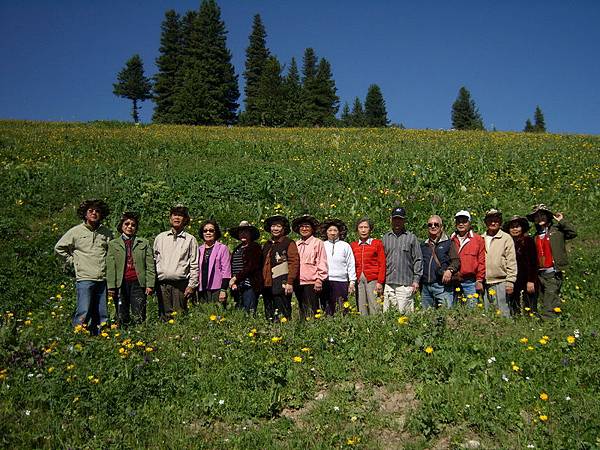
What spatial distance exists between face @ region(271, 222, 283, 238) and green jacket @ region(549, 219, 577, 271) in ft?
13.9

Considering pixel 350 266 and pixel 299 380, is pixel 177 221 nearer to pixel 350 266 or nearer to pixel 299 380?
pixel 350 266

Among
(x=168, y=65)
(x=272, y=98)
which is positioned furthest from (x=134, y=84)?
(x=272, y=98)

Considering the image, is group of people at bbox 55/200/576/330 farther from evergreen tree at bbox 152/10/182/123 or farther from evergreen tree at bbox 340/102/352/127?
evergreen tree at bbox 340/102/352/127

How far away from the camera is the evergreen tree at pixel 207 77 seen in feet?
143

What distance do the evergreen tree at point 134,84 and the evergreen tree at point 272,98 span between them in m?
28.1

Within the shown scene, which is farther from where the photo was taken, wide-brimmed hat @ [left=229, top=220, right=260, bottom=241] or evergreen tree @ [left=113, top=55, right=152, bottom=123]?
evergreen tree @ [left=113, top=55, right=152, bottom=123]

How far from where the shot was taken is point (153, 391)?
504cm

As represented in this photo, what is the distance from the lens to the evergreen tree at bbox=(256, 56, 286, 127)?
4475cm

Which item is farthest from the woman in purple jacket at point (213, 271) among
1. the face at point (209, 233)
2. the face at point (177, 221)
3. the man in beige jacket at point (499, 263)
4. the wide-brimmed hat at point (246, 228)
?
the man in beige jacket at point (499, 263)

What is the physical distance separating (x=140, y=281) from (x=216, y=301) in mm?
→ 1157

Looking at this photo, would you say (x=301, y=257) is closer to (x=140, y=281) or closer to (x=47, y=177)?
(x=140, y=281)

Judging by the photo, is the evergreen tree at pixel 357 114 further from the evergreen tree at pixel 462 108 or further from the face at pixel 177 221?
the face at pixel 177 221

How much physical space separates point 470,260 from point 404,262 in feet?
3.11

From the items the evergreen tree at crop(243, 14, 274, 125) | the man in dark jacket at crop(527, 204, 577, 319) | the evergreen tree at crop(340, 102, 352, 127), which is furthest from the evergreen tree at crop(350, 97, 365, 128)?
the man in dark jacket at crop(527, 204, 577, 319)
